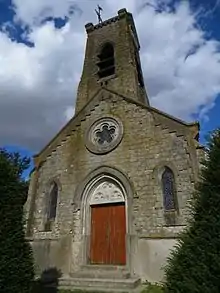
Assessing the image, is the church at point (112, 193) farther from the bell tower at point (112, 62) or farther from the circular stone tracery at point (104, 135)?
the bell tower at point (112, 62)

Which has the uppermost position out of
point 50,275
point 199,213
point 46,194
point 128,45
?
point 128,45

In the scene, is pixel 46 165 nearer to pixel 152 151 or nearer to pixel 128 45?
pixel 152 151

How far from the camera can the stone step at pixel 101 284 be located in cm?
836

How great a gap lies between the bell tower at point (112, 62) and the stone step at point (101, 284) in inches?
368

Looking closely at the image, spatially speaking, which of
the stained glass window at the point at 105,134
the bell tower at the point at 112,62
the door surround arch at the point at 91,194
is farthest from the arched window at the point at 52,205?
the bell tower at the point at 112,62

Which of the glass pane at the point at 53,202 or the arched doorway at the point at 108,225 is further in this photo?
the glass pane at the point at 53,202

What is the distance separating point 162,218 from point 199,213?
4234mm

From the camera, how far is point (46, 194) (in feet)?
41.3

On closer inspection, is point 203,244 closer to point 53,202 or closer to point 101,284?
point 101,284

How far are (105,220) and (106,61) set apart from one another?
34.5ft

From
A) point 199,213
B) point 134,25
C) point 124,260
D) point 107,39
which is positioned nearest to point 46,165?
point 124,260

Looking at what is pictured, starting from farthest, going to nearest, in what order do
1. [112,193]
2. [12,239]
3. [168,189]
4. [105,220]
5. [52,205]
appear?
[52,205]
[112,193]
[105,220]
[168,189]
[12,239]

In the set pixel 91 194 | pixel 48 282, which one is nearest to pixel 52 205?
pixel 91 194

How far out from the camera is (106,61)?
17.5 m
